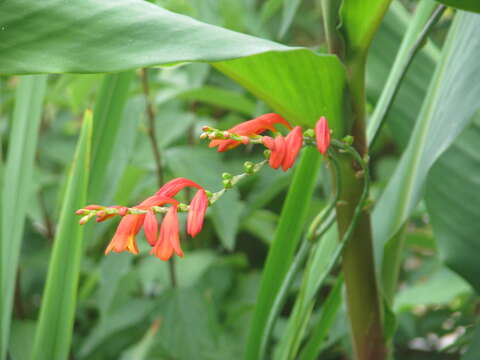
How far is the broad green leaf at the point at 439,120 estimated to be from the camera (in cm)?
44

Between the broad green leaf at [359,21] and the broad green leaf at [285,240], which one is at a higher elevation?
the broad green leaf at [359,21]

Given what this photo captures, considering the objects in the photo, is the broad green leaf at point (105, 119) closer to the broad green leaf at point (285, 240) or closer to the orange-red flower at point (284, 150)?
the broad green leaf at point (285, 240)

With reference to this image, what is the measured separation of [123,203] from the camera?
0.85 m

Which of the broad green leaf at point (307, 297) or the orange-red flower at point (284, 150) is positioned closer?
the orange-red flower at point (284, 150)

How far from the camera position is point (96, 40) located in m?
0.33

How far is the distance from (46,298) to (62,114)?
3.16 feet

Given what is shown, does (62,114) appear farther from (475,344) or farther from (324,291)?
(475,344)

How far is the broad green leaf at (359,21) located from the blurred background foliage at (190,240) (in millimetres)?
124

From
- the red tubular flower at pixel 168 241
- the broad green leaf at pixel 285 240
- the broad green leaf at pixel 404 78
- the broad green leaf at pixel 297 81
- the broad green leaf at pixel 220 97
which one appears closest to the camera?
the red tubular flower at pixel 168 241

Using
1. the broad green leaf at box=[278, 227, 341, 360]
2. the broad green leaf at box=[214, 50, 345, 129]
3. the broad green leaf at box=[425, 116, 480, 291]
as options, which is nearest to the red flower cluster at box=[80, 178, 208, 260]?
the broad green leaf at box=[214, 50, 345, 129]

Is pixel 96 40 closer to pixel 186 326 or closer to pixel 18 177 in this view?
pixel 18 177

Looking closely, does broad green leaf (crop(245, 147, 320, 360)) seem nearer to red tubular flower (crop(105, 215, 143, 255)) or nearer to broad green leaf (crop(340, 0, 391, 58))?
broad green leaf (crop(340, 0, 391, 58))

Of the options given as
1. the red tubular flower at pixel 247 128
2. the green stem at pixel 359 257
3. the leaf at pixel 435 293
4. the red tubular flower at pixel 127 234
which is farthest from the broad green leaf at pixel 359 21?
the leaf at pixel 435 293

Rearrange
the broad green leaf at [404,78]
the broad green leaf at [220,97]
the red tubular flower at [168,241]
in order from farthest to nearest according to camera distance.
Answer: the broad green leaf at [220,97] → the broad green leaf at [404,78] → the red tubular flower at [168,241]
